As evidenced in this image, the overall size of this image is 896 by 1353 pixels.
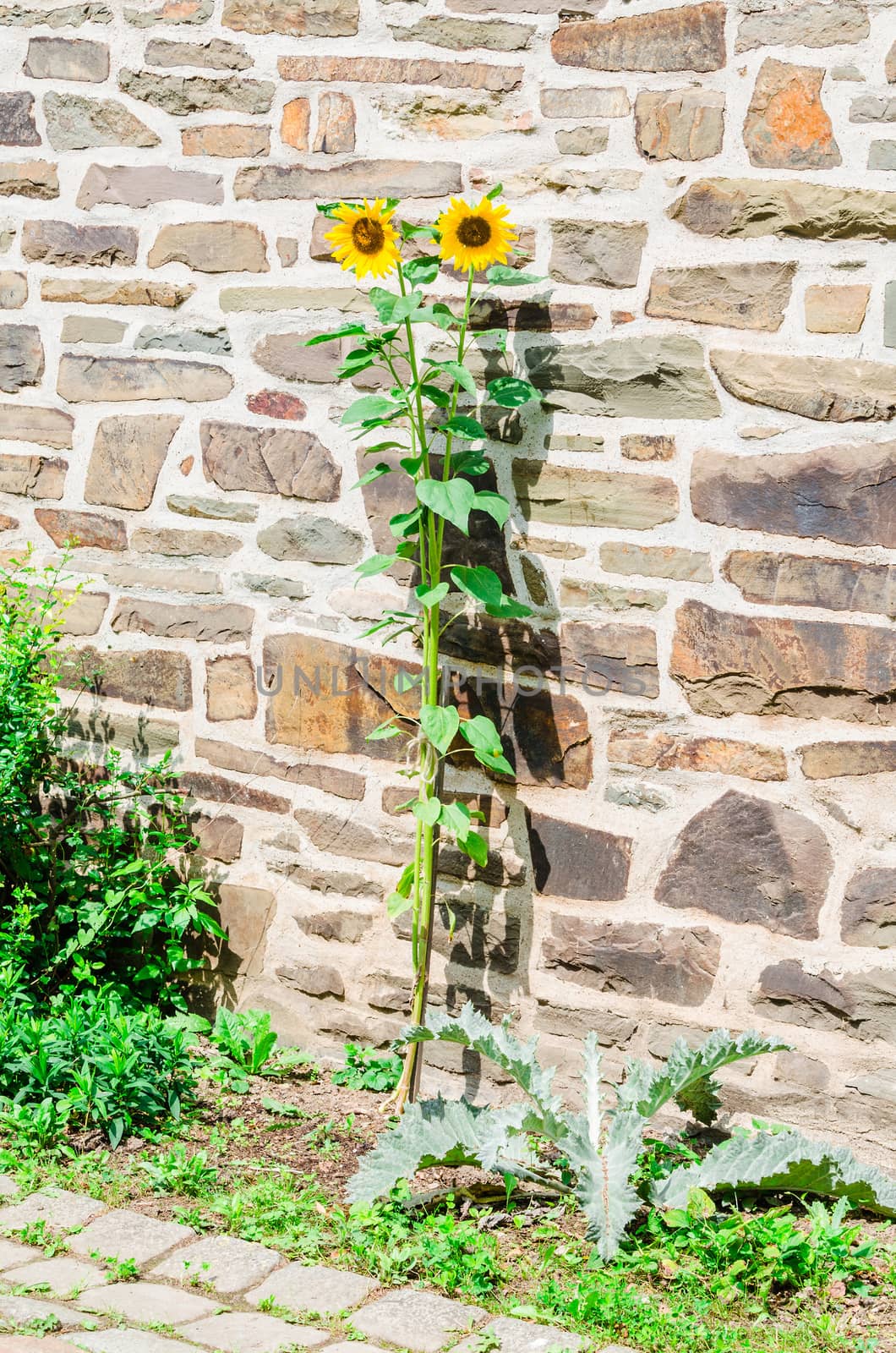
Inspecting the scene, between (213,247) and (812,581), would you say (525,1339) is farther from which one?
(213,247)

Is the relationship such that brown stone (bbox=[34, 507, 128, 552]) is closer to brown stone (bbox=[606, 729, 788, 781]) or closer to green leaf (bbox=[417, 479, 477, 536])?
green leaf (bbox=[417, 479, 477, 536])

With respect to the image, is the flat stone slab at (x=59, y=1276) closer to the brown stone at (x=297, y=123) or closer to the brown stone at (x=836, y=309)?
the brown stone at (x=836, y=309)

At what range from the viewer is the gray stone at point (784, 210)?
262cm

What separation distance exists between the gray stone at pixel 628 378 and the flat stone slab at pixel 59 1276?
80.2 inches

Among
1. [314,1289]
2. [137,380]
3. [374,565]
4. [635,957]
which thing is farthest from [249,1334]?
[137,380]

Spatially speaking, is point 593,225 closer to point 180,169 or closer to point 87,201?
point 180,169

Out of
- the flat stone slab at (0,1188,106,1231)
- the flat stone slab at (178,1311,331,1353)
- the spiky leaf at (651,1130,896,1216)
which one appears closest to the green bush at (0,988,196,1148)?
the flat stone slab at (0,1188,106,1231)

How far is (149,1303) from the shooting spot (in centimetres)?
205

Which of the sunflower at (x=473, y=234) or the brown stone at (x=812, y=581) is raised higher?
the sunflower at (x=473, y=234)

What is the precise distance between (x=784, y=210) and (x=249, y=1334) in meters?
2.44

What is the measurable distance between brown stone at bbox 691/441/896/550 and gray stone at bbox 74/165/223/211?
1.51 metres

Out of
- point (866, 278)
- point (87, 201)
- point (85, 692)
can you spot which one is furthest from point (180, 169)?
point (866, 278)

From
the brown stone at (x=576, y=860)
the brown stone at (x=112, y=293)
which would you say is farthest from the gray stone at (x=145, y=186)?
the brown stone at (x=576, y=860)

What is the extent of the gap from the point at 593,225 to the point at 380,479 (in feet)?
2.59
